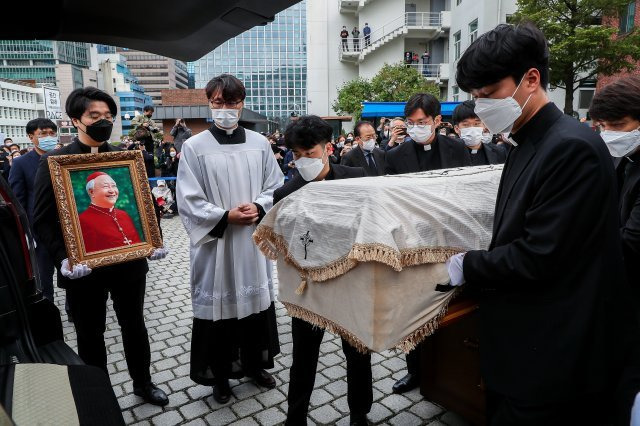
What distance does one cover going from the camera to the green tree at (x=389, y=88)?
29859mm

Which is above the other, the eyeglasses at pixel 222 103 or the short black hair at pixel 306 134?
the eyeglasses at pixel 222 103

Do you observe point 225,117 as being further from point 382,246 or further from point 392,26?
point 392,26

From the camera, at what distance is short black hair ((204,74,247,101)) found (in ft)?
11.1

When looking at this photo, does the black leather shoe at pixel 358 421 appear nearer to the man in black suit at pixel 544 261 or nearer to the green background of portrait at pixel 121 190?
the man in black suit at pixel 544 261

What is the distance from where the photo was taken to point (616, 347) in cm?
166

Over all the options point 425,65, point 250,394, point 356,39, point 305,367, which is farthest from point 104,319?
point 356,39

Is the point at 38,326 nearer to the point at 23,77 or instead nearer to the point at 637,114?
the point at 637,114

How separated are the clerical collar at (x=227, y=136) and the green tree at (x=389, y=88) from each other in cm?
2632

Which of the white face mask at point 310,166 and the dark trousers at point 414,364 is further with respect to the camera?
the dark trousers at point 414,364

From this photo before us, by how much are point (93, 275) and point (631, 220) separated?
3192mm

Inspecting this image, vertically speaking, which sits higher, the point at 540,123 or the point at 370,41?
the point at 370,41

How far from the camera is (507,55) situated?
167 centimetres

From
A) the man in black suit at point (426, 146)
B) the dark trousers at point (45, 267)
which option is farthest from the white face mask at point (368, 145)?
the dark trousers at point (45, 267)

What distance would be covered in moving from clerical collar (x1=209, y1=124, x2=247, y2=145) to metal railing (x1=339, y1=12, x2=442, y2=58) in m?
35.2
